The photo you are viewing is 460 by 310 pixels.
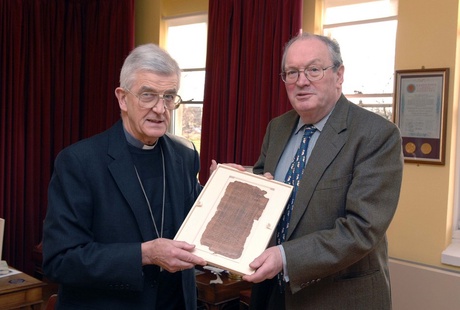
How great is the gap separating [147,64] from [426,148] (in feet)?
7.75

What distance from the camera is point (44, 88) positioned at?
553 cm

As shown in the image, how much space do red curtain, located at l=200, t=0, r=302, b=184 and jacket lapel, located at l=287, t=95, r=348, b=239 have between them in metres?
2.27

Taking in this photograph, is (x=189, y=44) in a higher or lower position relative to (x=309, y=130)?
higher

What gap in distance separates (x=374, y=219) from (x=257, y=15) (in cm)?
299

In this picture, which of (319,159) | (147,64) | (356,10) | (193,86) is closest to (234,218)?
(319,159)

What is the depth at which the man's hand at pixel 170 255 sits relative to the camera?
1459 mm

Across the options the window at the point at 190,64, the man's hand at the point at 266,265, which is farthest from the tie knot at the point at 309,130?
the window at the point at 190,64

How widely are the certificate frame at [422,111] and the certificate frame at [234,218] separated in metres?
1.91

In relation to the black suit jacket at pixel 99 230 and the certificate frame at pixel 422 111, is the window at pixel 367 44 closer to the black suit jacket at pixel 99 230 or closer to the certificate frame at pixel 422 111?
the certificate frame at pixel 422 111

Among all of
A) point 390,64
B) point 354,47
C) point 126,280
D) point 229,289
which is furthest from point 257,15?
point 126,280

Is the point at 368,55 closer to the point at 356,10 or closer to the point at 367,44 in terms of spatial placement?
the point at 367,44

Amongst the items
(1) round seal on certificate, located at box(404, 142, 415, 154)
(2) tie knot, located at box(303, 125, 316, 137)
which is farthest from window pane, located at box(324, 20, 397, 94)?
(2) tie knot, located at box(303, 125, 316, 137)

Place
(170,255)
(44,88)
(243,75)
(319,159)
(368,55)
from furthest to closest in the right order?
(44,88), (243,75), (368,55), (319,159), (170,255)

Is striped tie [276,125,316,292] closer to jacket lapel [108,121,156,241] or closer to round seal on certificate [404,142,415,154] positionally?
jacket lapel [108,121,156,241]
